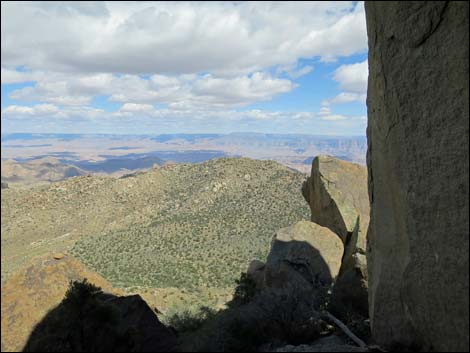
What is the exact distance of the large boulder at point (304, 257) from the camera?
16906mm

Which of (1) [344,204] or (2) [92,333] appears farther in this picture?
(1) [344,204]

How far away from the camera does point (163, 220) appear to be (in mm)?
55688

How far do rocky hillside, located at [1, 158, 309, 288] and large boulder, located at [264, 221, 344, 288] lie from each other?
55.2ft

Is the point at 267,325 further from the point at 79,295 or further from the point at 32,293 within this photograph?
the point at 32,293

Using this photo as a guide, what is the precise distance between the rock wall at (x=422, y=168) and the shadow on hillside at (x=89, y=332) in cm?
494

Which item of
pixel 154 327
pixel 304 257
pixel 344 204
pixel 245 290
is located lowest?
pixel 245 290

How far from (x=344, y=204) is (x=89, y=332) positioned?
577 inches

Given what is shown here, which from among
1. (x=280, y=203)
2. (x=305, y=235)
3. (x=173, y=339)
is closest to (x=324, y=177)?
(x=305, y=235)

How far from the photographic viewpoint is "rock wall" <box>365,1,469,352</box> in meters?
5.55

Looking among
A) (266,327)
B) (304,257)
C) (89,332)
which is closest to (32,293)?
(89,332)

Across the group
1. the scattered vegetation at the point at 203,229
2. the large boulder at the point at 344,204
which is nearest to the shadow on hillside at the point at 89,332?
the large boulder at the point at 344,204

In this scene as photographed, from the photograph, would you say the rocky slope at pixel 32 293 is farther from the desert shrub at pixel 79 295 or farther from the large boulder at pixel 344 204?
the large boulder at pixel 344 204

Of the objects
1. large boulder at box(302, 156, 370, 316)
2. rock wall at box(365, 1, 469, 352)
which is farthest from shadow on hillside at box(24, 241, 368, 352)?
large boulder at box(302, 156, 370, 316)

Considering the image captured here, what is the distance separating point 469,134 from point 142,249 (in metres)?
43.1
